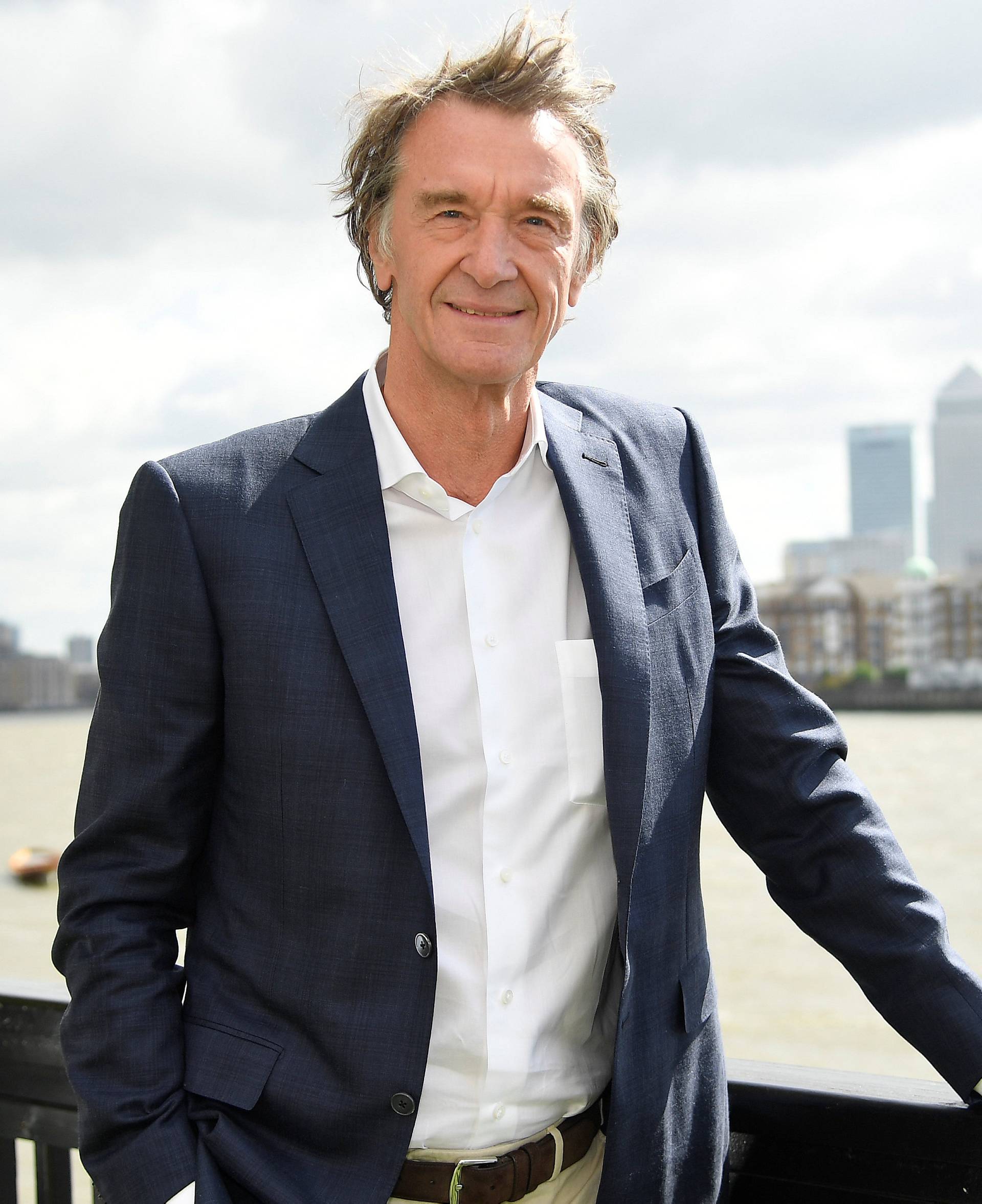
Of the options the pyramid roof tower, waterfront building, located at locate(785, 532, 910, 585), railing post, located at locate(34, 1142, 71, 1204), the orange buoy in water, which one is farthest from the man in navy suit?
the pyramid roof tower

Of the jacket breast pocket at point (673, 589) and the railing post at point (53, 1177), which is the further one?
the railing post at point (53, 1177)

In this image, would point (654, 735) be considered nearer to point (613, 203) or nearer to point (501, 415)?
point (501, 415)

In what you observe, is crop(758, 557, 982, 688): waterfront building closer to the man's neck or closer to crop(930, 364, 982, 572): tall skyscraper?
crop(930, 364, 982, 572): tall skyscraper

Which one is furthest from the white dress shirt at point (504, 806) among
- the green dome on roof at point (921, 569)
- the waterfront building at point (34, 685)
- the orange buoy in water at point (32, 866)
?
the green dome on roof at point (921, 569)

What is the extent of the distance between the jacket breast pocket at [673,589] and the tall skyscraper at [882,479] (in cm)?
16194

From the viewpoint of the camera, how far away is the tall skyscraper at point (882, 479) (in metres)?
161

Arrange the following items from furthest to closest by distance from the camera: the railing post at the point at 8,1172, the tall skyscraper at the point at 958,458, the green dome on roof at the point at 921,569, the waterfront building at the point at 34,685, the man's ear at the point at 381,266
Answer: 1. the tall skyscraper at the point at 958,458
2. the green dome on roof at the point at 921,569
3. the waterfront building at the point at 34,685
4. the railing post at the point at 8,1172
5. the man's ear at the point at 381,266

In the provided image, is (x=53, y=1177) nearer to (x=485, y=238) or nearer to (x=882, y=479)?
(x=485, y=238)

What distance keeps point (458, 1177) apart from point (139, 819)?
517 mm

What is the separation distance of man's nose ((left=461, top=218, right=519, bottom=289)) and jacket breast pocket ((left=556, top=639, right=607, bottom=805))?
1.38 ft

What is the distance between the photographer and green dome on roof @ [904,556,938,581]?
3472 inches

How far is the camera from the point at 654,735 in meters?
1.47

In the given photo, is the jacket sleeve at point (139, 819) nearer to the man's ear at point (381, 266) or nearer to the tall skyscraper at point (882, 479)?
the man's ear at point (381, 266)

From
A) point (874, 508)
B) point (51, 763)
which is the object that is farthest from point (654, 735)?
point (874, 508)
